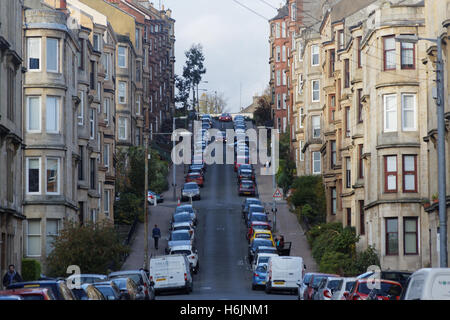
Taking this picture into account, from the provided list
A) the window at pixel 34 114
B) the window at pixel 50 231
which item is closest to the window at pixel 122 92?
the window at pixel 34 114

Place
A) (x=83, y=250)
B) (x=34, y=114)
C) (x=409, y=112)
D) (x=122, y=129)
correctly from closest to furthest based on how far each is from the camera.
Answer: (x=83, y=250) → (x=409, y=112) → (x=34, y=114) → (x=122, y=129)

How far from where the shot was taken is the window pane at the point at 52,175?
51719 millimetres

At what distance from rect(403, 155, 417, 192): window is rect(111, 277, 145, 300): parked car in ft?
61.6

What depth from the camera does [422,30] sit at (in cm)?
4959

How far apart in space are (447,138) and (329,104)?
31.2 meters

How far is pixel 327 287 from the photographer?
3269 centimetres

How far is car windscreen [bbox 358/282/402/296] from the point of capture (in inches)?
1091

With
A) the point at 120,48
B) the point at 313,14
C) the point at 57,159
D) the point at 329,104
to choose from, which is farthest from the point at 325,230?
the point at 313,14

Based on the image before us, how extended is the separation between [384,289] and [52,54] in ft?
93.3

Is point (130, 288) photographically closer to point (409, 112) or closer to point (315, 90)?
point (409, 112)

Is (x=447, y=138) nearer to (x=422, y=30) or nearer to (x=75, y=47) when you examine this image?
(x=422, y=30)

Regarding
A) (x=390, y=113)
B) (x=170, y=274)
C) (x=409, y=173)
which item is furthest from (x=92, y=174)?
(x=409, y=173)

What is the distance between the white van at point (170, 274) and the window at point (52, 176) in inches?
371

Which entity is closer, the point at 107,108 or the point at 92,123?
the point at 92,123
